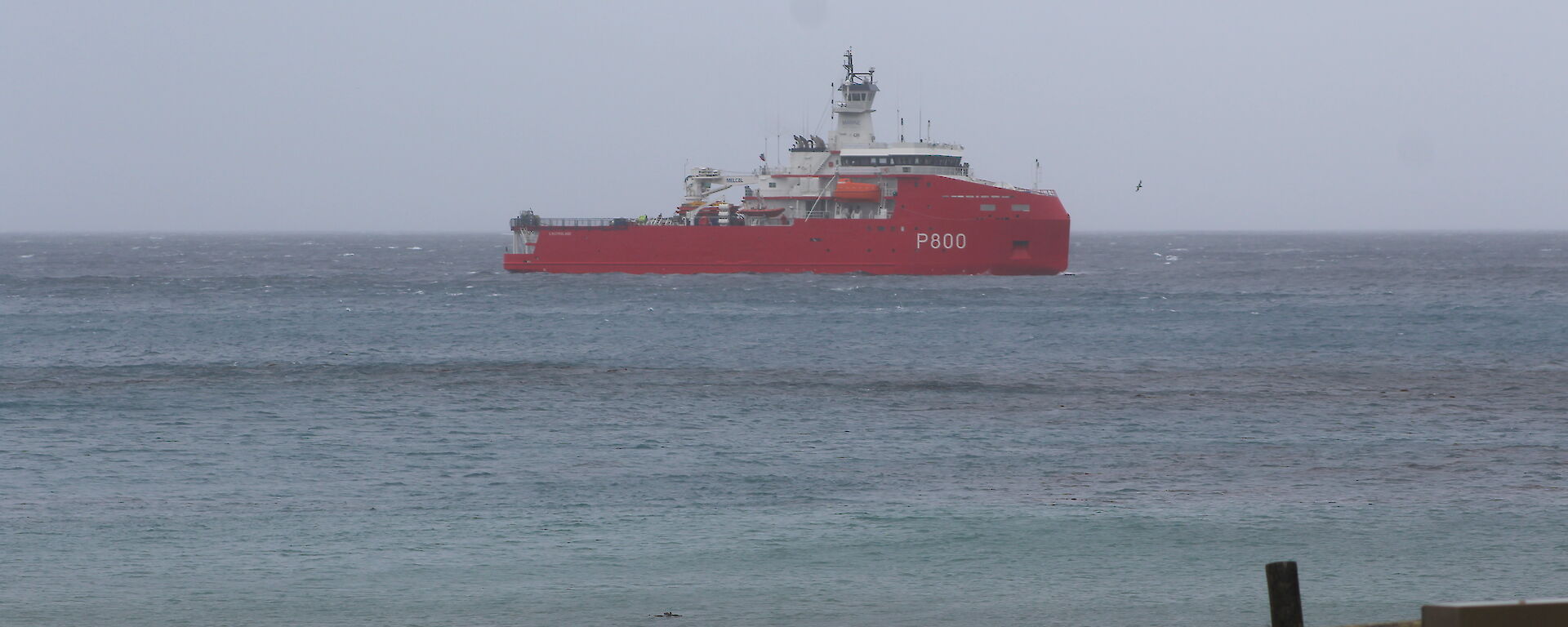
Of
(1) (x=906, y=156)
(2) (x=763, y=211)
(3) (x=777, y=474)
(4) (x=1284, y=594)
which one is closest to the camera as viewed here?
(4) (x=1284, y=594)

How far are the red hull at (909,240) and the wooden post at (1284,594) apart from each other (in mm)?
54770

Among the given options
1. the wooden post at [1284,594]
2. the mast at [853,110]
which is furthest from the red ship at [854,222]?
the wooden post at [1284,594]

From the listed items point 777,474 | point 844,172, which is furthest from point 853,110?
point 777,474

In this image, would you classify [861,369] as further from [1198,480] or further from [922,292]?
[922,292]

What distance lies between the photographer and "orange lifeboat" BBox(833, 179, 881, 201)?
64625mm

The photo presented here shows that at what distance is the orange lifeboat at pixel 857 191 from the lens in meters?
64.6

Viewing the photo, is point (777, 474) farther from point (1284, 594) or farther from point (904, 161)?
point (904, 161)

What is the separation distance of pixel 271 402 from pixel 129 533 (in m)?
12.4

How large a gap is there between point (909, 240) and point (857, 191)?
3.24 metres

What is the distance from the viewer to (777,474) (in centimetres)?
2086

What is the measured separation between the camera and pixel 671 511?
18.3m

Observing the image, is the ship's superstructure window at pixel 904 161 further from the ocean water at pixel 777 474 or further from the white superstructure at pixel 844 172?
the ocean water at pixel 777 474

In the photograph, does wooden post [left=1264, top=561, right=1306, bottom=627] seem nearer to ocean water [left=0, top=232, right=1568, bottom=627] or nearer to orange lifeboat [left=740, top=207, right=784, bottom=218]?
ocean water [left=0, top=232, right=1568, bottom=627]

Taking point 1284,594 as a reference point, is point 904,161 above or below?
above
